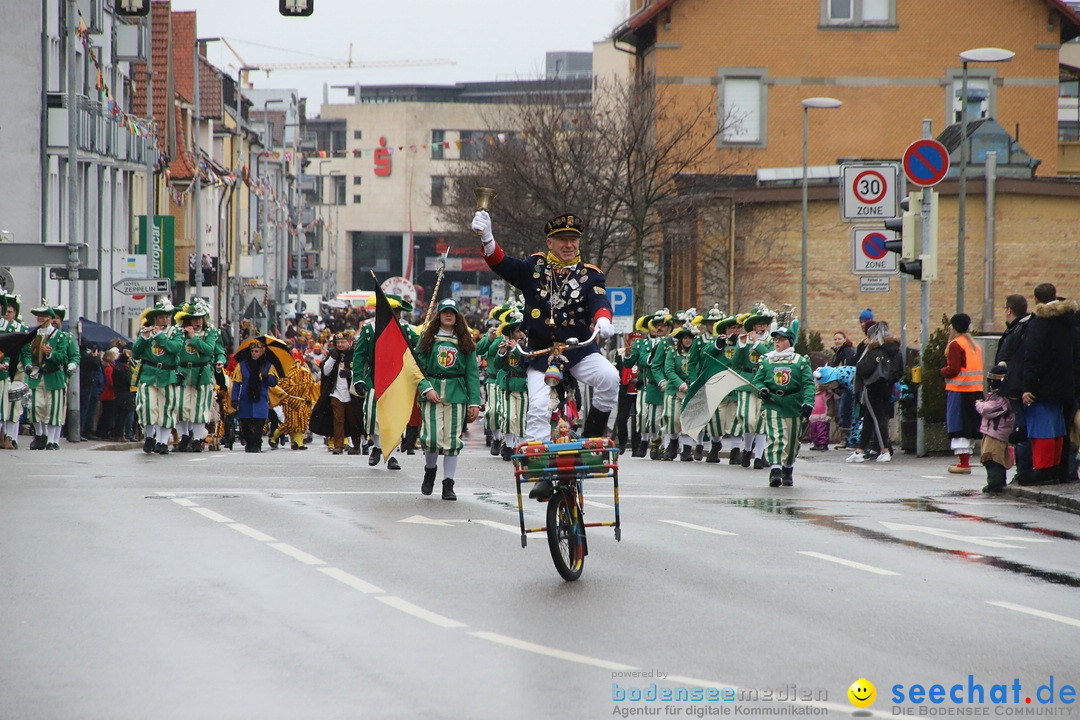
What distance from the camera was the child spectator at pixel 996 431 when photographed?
16.9 m

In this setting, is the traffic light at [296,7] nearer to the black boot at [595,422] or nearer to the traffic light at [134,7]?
the traffic light at [134,7]

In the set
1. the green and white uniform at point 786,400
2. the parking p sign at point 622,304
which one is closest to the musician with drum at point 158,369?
the green and white uniform at point 786,400

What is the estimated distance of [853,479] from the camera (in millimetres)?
19906

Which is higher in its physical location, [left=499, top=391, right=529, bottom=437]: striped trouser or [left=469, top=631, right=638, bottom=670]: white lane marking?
[left=499, top=391, right=529, bottom=437]: striped trouser

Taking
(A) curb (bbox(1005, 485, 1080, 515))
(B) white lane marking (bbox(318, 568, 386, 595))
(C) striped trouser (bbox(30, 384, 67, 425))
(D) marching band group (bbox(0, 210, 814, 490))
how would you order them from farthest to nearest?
(C) striped trouser (bbox(30, 384, 67, 425)) < (D) marching band group (bbox(0, 210, 814, 490)) < (A) curb (bbox(1005, 485, 1080, 515)) < (B) white lane marking (bbox(318, 568, 386, 595))

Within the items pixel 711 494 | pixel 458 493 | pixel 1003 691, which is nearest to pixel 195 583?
pixel 1003 691

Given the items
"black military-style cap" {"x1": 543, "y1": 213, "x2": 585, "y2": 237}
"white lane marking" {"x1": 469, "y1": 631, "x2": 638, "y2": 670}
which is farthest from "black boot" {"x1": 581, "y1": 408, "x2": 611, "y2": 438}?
"white lane marking" {"x1": 469, "y1": 631, "x2": 638, "y2": 670}

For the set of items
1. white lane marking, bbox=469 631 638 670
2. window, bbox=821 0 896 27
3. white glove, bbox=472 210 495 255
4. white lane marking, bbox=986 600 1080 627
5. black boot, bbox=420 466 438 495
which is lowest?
white lane marking, bbox=986 600 1080 627

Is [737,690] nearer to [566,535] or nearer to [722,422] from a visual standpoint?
[566,535]

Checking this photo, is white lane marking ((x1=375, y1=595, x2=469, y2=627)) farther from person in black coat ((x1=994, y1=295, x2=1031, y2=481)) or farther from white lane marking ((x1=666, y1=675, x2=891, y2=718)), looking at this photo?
person in black coat ((x1=994, y1=295, x2=1031, y2=481))

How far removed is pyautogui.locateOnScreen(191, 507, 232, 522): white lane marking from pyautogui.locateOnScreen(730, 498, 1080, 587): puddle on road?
14.6ft

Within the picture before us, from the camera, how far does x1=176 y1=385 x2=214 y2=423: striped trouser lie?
23422 mm

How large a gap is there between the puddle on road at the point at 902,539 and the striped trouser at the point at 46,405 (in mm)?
12226

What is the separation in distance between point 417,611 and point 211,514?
4.89 m
